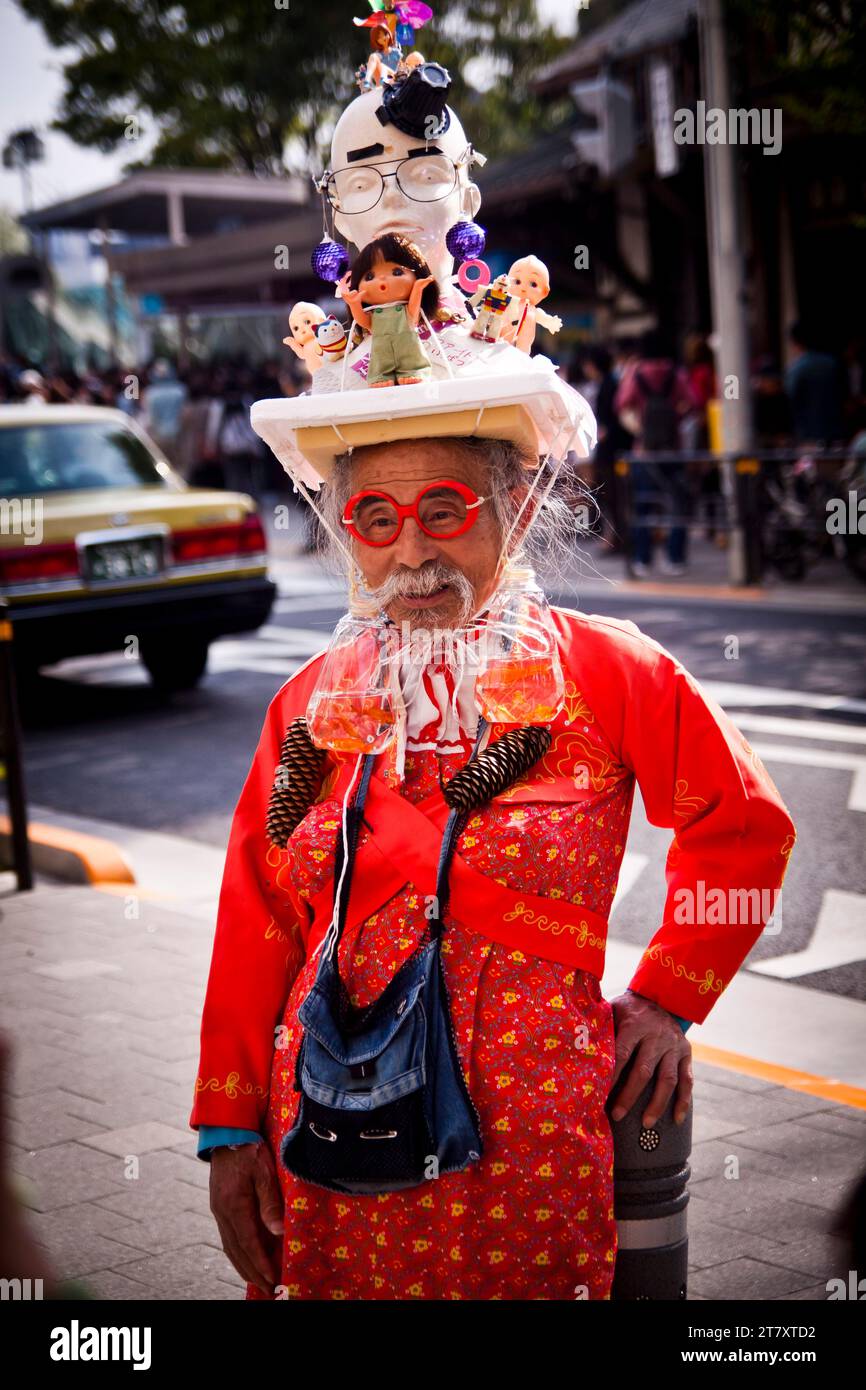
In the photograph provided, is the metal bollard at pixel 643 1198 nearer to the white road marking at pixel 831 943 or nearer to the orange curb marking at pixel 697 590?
the white road marking at pixel 831 943

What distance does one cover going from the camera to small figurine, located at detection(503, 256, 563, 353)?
234 centimetres

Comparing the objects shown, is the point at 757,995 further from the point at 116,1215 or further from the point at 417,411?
the point at 417,411

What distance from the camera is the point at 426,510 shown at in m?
2.29

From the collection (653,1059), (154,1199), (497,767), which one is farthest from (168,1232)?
(497,767)

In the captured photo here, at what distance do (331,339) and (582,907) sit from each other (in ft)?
3.13

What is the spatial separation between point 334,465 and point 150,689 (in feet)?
30.0

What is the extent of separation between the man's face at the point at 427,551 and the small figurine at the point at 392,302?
12cm

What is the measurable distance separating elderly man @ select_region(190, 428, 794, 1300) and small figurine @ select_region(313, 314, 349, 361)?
0.59 ft

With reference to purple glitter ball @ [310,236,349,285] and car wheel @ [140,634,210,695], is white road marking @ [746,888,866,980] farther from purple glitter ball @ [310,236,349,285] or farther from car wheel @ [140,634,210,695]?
car wheel @ [140,634,210,695]

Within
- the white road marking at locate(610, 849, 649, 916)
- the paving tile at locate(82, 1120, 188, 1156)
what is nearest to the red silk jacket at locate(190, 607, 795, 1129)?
the paving tile at locate(82, 1120, 188, 1156)

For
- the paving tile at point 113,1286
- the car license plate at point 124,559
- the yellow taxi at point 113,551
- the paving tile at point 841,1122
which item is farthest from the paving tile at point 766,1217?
the car license plate at point 124,559

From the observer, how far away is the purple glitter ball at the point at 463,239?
243cm

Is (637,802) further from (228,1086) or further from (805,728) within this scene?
(228,1086)
